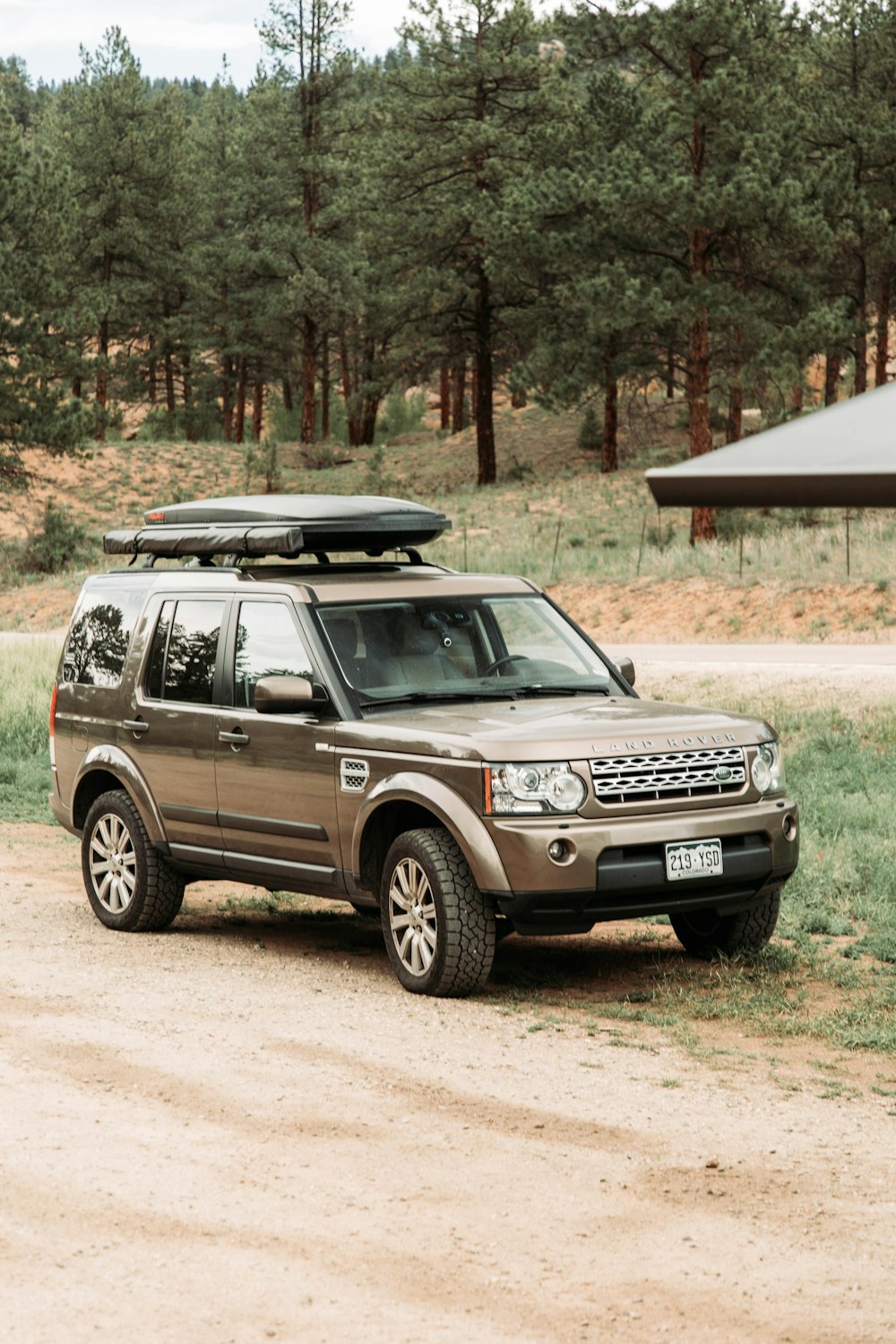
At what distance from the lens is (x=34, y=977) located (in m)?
8.15

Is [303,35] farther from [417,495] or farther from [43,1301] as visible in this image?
[43,1301]

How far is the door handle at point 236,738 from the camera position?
8578 mm

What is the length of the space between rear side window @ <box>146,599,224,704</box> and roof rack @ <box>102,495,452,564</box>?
35cm

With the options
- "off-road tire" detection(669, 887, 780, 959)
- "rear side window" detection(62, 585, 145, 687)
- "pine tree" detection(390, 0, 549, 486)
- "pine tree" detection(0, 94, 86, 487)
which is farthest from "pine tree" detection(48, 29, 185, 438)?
"off-road tire" detection(669, 887, 780, 959)

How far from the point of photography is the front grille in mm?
7348

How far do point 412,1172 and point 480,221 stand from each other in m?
40.0

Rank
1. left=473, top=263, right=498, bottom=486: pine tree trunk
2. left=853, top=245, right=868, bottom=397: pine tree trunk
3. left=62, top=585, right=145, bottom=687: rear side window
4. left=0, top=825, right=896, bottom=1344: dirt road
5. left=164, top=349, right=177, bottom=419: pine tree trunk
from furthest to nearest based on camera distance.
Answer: left=164, top=349, right=177, bottom=419: pine tree trunk → left=473, top=263, right=498, bottom=486: pine tree trunk → left=853, top=245, right=868, bottom=397: pine tree trunk → left=62, top=585, right=145, bottom=687: rear side window → left=0, top=825, right=896, bottom=1344: dirt road

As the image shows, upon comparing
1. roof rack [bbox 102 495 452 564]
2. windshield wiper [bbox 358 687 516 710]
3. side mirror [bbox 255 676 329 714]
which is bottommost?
windshield wiper [bbox 358 687 516 710]

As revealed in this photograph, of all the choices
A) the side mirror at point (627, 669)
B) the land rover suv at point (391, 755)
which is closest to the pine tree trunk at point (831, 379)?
the side mirror at point (627, 669)

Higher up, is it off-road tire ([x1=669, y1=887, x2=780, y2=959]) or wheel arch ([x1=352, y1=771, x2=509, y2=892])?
wheel arch ([x1=352, y1=771, x2=509, y2=892])

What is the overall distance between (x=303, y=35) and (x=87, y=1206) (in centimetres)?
5779

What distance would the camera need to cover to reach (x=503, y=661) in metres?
8.66

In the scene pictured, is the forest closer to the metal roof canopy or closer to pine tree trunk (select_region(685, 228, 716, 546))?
pine tree trunk (select_region(685, 228, 716, 546))

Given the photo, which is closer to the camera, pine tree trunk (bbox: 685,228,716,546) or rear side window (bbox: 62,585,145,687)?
rear side window (bbox: 62,585,145,687)
